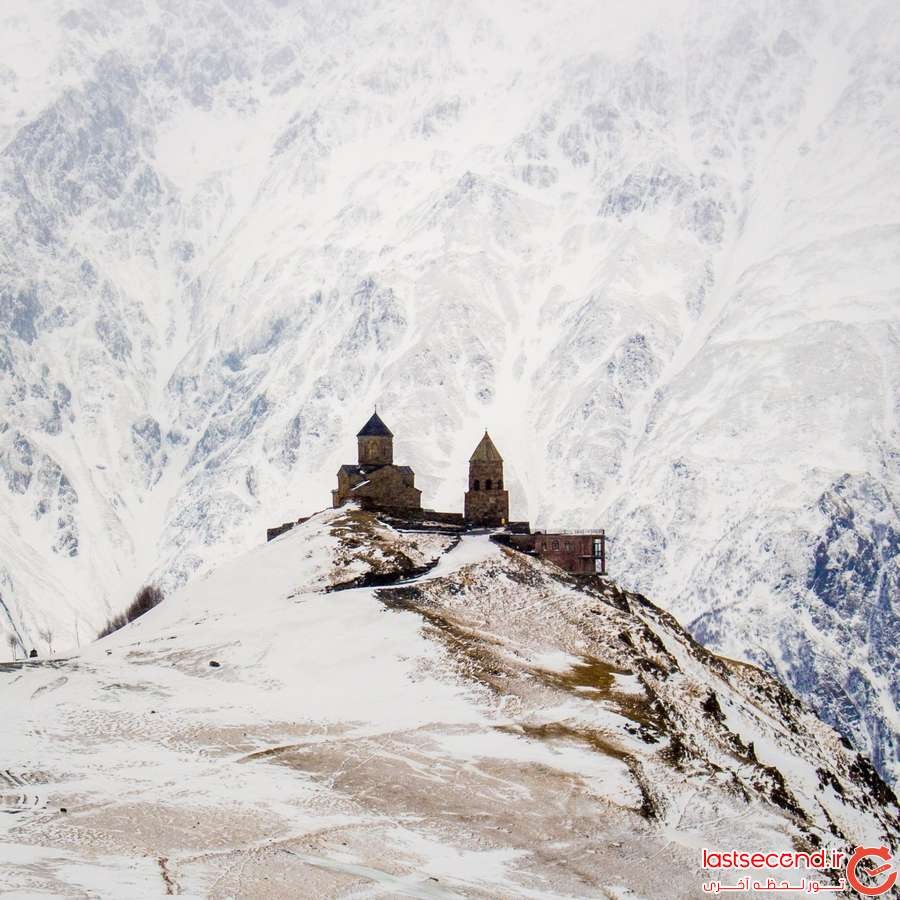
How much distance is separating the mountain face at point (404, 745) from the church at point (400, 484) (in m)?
7.50

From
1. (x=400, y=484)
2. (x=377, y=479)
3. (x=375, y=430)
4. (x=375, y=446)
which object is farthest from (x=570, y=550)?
(x=375, y=430)

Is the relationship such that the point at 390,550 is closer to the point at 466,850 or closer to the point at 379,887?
the point at 466,850

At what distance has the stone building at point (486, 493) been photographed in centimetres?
12525

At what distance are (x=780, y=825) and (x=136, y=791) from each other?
1125 inches

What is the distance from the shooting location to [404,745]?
7775cm

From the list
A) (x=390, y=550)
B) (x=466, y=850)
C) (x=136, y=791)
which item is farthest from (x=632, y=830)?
(x=390, y=550)

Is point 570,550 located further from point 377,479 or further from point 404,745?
point 404,745

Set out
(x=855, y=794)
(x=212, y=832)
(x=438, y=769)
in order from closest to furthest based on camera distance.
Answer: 1. (x=212, y=832)
2. (x=438, y=769)
3. (x=855, y=794)

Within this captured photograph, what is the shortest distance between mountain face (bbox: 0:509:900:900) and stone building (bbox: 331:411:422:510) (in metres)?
9.55

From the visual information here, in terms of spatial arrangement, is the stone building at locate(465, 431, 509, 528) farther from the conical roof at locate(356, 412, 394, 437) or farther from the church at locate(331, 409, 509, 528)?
the conical roof at locate(356, 412, 394, 437)

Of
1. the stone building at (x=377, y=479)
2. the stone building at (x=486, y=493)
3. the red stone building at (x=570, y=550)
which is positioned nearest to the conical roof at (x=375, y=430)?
the stone building at (x=377, y=479)

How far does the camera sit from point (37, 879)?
53.5 metres

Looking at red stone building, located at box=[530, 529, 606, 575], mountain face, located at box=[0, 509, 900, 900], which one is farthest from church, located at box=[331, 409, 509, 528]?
mountain face, located at box=[0, 509, 900, 900]

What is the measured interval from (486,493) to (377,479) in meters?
8.83
